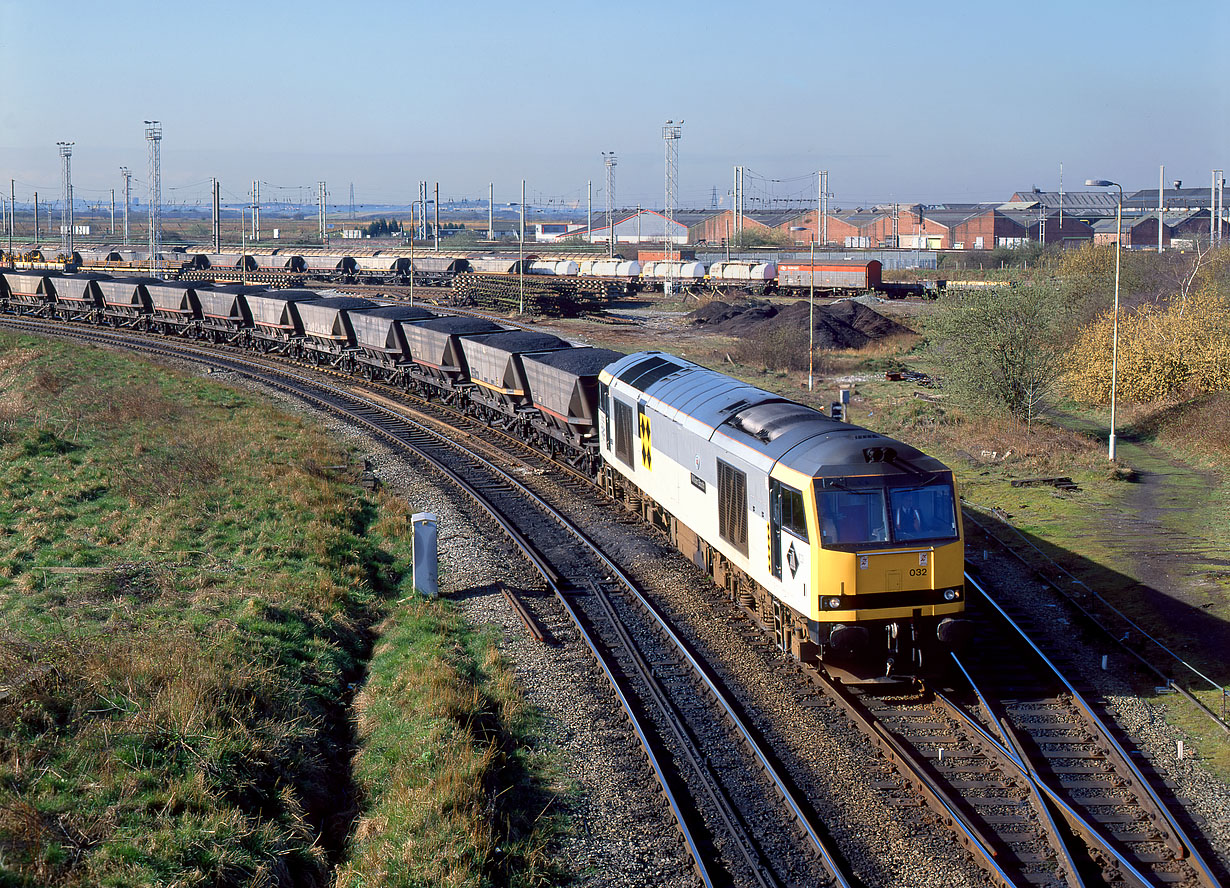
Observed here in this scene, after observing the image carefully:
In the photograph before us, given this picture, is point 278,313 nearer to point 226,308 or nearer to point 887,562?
point 226,308

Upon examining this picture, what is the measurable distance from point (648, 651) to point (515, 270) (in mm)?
80462

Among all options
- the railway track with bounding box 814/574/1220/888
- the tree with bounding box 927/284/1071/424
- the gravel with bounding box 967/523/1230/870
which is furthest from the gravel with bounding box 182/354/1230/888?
the tree with bounding box 927/284/1071/424

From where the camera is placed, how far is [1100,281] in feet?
172

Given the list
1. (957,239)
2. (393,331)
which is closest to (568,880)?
(393,331)

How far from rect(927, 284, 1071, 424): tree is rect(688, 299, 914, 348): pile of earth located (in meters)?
22.1

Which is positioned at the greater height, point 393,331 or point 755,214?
point 755,214

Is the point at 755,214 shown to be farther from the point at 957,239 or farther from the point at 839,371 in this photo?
the point at 839,371

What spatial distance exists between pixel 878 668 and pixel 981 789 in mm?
2852

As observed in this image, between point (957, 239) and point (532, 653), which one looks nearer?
point (532, 653)

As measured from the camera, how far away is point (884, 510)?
1355 cm

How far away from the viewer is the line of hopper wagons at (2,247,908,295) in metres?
87.1

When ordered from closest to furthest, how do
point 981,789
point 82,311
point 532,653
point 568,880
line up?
point 568,880 → point 981,789 → point 532,653 → point 82,311

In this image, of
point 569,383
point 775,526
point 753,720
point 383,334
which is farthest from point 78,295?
point 753,720

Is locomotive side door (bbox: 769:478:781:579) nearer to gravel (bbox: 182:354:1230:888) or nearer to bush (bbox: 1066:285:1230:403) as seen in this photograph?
gravel (bbox: 182:354:1230:888)
